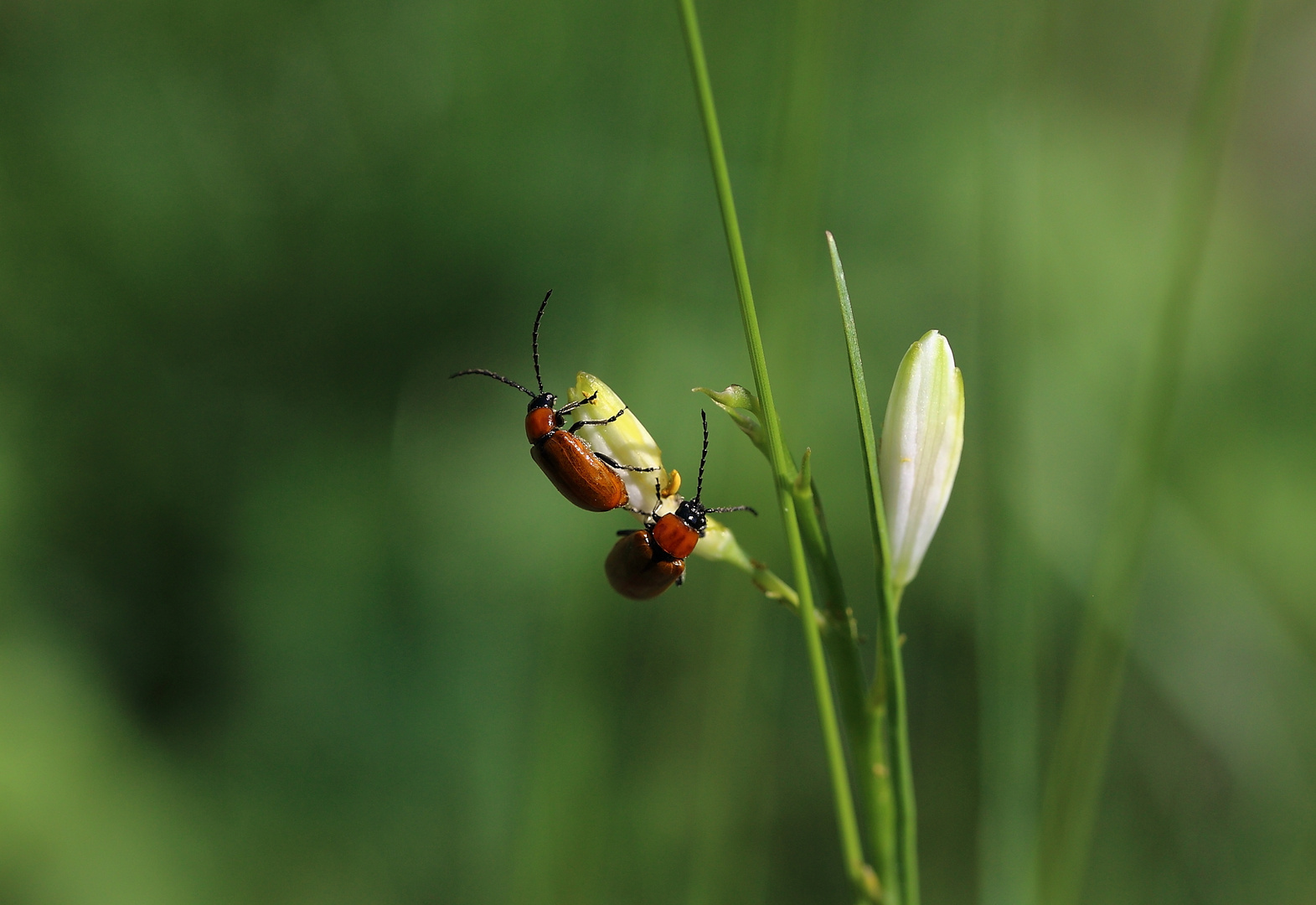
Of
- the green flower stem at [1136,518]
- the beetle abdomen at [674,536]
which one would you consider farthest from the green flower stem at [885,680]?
the green flower stem at [1136,518]

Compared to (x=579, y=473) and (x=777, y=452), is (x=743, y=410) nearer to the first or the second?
(x=777, y=452)

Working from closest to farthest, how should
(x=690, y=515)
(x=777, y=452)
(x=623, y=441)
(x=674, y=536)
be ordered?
(x=777, y=452) → (x=623, y=441) → (x=674, y=536) → (x=690, y=515)

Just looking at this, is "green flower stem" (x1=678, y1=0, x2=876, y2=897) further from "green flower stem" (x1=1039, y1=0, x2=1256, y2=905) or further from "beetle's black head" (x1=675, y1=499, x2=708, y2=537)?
"green flower stem" (x1=1039, y1=0, x2=1256, y2=905)

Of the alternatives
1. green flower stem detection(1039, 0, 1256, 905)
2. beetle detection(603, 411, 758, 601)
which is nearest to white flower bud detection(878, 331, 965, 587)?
beetle detection(603, 411, 758, 601)

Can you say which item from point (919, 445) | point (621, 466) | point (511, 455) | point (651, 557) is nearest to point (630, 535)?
point (651, 557)

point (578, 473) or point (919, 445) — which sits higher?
point (578, 473)

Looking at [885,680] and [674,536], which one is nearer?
[885,680]
